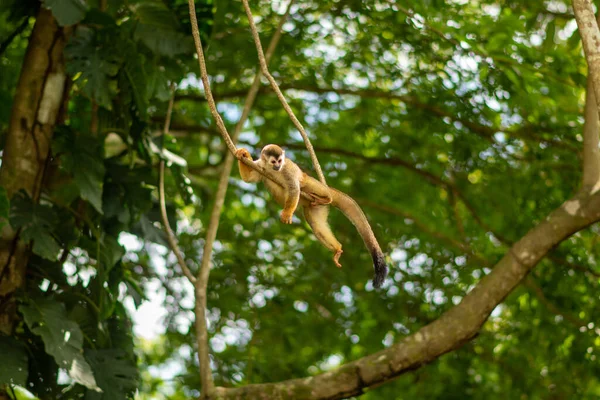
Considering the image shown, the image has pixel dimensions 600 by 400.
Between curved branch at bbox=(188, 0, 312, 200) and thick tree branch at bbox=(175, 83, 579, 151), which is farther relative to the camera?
thick tree branch at bbox=(175, 83, 579, 151)

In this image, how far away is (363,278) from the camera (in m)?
6.62

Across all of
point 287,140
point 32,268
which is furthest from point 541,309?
point 32,268

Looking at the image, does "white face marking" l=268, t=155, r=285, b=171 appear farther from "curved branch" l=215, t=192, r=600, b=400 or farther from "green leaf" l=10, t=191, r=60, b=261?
"green leaf" l=10, t=191, r=60, b=261

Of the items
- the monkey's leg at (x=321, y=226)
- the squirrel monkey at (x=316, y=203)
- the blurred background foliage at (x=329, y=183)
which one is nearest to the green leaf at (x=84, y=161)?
the blurred background foliage at (x=329, y=183)

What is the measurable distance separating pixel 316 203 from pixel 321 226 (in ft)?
0.28

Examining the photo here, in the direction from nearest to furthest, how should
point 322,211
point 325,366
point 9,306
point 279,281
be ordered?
point 322,211
point 9,306
point 279,281
point 325,366

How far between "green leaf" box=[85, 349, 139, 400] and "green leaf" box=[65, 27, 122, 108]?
51.7 inches

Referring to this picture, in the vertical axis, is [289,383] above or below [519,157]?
below

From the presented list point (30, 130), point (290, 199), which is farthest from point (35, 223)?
point (290, 199)

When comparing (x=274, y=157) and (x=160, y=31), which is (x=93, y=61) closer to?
(x=160, y=31)

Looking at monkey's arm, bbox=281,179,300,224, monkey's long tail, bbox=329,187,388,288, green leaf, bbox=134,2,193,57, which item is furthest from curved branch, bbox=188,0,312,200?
green leaf, bbox=134,2,193,57

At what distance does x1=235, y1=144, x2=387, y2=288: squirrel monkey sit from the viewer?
9.39 feet

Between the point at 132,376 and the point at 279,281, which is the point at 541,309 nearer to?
the point at 279,281

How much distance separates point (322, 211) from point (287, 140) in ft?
12.1
